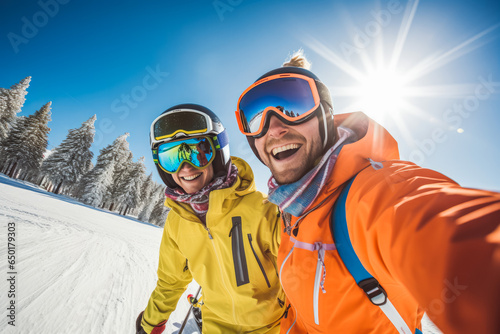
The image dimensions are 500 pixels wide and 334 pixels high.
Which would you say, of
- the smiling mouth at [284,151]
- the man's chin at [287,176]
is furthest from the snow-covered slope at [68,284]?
the smiling mouth at [284,151]

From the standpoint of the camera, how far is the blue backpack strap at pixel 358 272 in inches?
42.6

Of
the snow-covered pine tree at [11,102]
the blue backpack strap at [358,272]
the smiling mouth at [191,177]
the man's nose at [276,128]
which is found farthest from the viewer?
the snow-covered pine tree at [11,102]

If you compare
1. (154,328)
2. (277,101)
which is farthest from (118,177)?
(277,101)

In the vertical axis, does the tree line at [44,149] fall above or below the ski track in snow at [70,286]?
above

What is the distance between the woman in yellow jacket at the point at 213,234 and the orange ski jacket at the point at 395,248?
0.54 metres

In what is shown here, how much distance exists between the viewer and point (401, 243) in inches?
27.9

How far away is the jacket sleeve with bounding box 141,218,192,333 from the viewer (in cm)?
272

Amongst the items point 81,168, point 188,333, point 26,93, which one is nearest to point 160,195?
point 81,168

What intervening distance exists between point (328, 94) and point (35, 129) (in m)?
38.4

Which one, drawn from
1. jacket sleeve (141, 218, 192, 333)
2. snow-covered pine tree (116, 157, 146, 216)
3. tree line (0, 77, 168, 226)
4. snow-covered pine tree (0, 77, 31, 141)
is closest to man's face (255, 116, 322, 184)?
jacket sleeve (141, 218, 192, 333)

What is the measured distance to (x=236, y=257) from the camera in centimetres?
213

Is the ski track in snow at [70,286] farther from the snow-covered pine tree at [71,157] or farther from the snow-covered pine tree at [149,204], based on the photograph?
the snow-covered pine tree at [149,204]

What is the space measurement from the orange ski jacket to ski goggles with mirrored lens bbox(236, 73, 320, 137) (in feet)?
1.53

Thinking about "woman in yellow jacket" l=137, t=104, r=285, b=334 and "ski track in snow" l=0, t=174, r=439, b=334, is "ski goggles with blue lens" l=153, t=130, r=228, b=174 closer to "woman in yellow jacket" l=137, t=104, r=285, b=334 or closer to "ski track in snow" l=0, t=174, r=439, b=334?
"woman in yellow jacket" l=137, t=104, r=285, b=334
